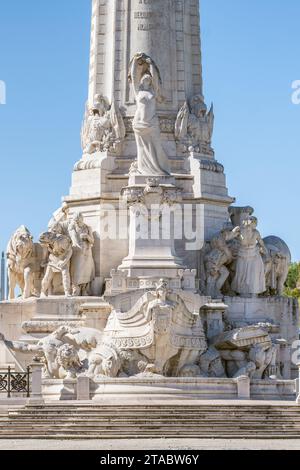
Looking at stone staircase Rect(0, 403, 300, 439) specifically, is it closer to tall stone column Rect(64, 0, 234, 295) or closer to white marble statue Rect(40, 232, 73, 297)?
white marble statue Rect(40, 232, 73, 297)

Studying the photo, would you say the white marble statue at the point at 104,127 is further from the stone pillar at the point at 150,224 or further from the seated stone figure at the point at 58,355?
the seated stone figure at the point at 58,355

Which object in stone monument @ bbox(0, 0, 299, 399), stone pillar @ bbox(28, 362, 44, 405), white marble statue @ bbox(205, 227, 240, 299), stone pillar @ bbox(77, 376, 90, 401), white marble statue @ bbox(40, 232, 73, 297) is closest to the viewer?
stone pillar @ bbox(28, 362, 44, 405)

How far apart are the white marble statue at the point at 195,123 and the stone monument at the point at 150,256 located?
0.04 m

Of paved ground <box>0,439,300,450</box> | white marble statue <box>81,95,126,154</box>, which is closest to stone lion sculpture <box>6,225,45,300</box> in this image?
white marble statue <box>81,95,126,154</box>

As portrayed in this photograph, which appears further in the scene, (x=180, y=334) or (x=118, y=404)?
(x=180, y=334)

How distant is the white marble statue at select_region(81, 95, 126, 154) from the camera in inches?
1805

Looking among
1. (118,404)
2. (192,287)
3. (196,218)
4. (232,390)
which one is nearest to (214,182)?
(196,218)

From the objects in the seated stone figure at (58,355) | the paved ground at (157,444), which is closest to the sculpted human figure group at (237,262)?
the seated stone figure at (58,355)

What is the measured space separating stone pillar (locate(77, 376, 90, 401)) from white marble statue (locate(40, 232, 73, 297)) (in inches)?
189

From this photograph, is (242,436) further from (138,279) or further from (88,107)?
(88,107)

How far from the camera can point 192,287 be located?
1693 inches

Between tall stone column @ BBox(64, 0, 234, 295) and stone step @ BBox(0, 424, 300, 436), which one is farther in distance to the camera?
tall stone column @ BBox(64, 0, 234, 295)
